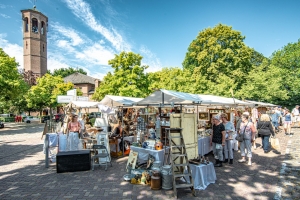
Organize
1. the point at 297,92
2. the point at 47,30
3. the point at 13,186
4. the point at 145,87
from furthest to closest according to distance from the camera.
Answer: the point at 47,30 < the point at 297,92 < the point at 145,87 < the point at 13,186

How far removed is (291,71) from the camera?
103 ft

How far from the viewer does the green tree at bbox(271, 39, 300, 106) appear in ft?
96.5

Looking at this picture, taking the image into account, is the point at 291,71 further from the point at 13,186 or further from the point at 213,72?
the point at 13,186

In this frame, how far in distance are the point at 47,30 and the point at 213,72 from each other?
45574 mm

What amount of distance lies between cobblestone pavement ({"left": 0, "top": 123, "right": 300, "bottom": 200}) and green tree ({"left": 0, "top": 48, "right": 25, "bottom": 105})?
1481 cm

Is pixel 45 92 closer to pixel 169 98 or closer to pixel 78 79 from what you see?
pixel 78 79

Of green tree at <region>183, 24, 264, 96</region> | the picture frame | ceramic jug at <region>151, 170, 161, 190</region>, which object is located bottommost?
ceramic jug at <region>151, 170, 161, 190</region>

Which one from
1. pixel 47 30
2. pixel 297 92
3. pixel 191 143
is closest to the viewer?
pixel 191 143

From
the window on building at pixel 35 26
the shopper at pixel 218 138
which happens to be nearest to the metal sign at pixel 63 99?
the shopper at pixel 218 138

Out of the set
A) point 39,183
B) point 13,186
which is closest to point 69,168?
point 39,183

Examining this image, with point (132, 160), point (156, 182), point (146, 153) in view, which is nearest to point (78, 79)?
point (132, 160)

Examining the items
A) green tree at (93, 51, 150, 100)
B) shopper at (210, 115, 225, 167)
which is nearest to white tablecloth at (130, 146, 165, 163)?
shopper at (210, 115, 225, 167)

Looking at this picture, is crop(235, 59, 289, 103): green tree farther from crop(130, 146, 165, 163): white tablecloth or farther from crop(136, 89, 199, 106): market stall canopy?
crop(130, 146, 165, 163): white tablecloth

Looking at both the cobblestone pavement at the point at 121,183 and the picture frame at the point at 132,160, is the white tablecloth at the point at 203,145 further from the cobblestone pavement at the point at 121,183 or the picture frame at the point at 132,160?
the picture frame at the point at 132,160
